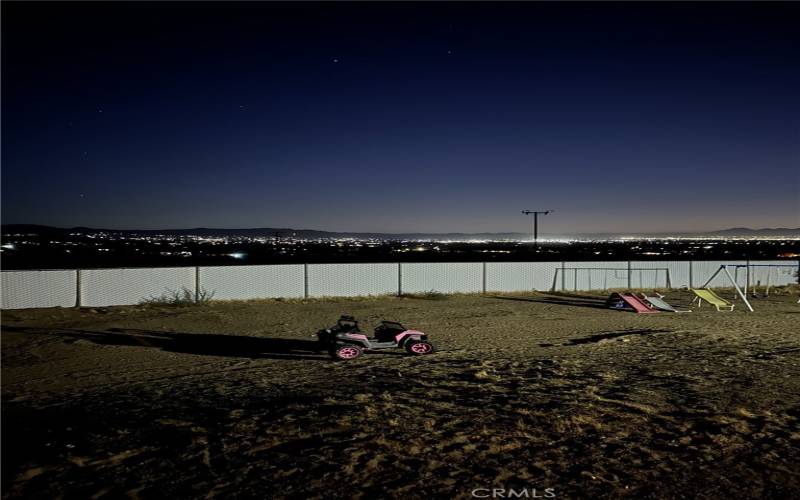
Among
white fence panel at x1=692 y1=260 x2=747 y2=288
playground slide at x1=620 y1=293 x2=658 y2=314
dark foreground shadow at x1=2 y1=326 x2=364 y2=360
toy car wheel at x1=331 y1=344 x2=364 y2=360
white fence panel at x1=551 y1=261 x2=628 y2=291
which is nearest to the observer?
toy car wheel at x1=331 y1=344 x2=364 y2=360

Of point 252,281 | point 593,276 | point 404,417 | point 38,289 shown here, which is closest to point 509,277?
point 593,276

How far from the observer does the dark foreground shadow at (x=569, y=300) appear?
19644 millimetres

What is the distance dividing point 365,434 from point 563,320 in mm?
10962

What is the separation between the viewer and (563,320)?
15.2 metres

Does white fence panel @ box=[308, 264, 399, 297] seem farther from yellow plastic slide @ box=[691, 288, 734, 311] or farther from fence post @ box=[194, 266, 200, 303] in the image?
yellow plastic slide @ box=[691, 288, 734, 311]

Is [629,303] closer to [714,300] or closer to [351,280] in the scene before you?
[714,300]

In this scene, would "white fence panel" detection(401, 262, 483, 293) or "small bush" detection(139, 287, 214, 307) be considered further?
"white fence panel" detection(401, 262, 483, 293)

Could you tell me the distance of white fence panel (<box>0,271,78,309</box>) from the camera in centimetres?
1661

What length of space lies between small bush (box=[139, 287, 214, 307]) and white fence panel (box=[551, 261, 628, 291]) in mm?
16073

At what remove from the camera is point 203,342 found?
38.3ft

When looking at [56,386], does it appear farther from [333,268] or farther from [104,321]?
[333,268]

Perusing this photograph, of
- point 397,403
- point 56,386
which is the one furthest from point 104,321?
point 397,403

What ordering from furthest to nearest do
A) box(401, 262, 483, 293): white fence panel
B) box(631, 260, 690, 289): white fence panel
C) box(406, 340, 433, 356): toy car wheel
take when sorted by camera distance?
box(631, 260, 690, 289): white fence panel < box(401, 262, 483, 293): white fence panel < box(406, 340, 433, 356): toy car wheel

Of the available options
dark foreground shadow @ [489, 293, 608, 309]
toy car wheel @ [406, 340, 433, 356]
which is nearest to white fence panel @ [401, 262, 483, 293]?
dark foreground shadow @ [489, 293, 608, 309]
